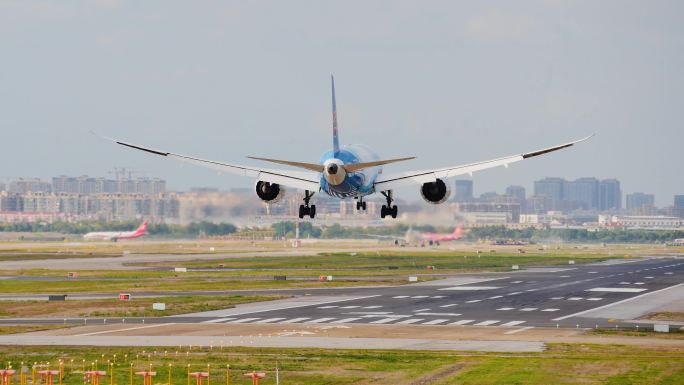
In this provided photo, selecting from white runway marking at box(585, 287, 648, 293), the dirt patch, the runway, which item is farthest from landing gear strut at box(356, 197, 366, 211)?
white runway marking at box(585, 287, 648, 293)

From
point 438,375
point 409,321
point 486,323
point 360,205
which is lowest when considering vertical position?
point 438,375

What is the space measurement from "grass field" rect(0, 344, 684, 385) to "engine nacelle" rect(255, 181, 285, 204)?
11904 mm

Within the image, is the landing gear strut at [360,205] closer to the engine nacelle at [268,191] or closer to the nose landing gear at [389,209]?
the nose landing gear at [389,209]

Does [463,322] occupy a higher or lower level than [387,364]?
higher

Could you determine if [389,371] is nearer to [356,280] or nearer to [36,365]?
[36,365]

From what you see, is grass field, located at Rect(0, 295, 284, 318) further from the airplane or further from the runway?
the airplane

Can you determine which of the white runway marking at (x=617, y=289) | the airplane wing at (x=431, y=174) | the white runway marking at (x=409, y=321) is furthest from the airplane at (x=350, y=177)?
the white runway marking at (x=617, y=289)

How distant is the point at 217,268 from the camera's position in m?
162

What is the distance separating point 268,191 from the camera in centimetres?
7900

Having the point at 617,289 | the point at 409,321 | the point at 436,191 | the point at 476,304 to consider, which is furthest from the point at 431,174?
the point at 617,289

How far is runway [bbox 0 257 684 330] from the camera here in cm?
9062

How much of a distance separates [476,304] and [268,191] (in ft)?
114

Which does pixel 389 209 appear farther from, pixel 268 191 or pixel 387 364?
pixel 387 364

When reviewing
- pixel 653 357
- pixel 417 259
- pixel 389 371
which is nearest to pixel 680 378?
pixel 653 357
